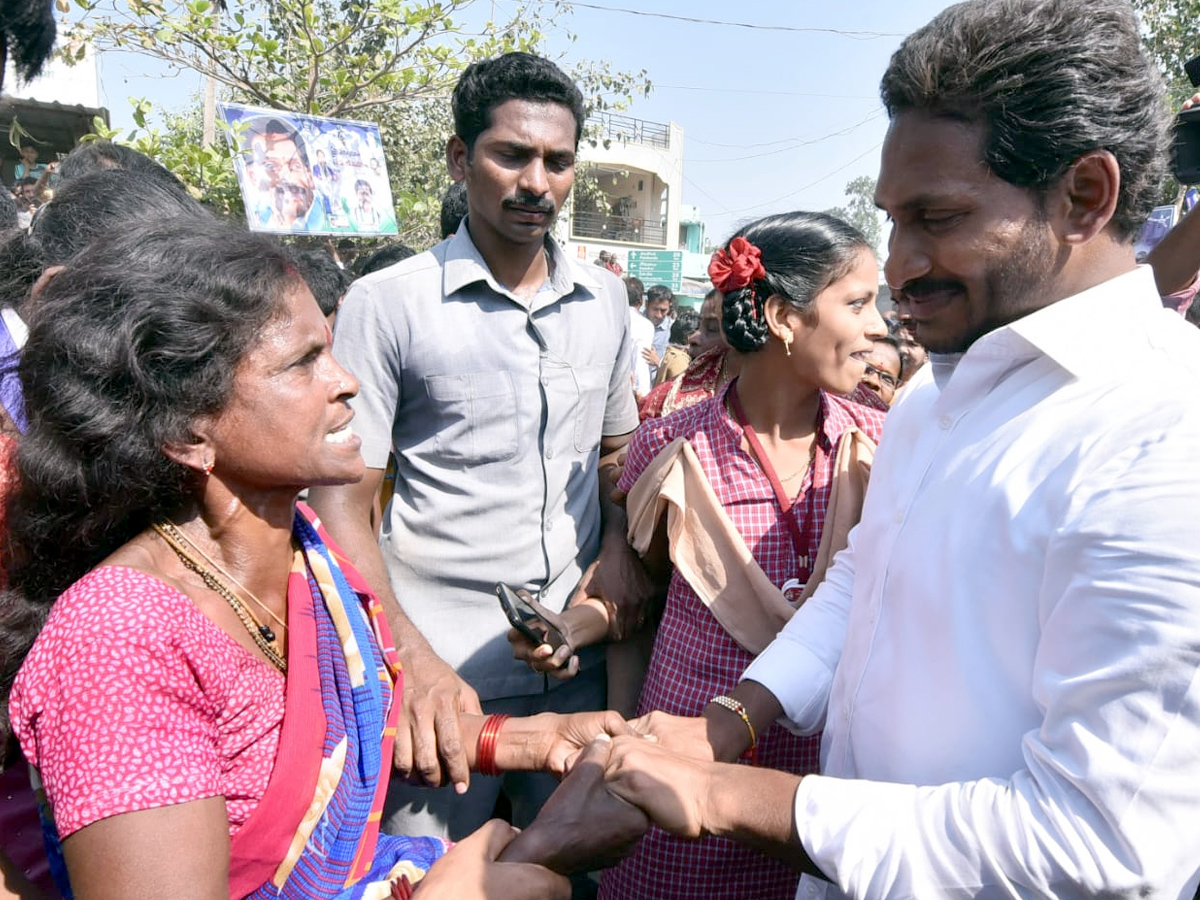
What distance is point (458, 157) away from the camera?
9.64 feet

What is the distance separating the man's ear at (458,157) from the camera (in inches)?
114

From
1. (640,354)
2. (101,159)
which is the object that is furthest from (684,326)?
(101,159)

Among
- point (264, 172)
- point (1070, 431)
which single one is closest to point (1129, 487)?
point (1070, 431)

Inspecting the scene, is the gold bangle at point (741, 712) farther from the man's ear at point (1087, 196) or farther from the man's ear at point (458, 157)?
the man's ear at point (458, 157)

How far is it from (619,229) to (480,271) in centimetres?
3508

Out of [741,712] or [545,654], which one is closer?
[741,712]

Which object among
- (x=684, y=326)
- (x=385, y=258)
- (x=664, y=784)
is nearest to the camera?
(x=664, y=784)

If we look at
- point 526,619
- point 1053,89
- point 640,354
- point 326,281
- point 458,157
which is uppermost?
point 1053,89

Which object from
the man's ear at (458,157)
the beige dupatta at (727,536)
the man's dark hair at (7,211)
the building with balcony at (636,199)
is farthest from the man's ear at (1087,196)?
the building with balcony at (636,199)

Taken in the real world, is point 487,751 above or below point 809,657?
below

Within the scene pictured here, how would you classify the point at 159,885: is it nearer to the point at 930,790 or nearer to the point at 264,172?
the point at 930,790

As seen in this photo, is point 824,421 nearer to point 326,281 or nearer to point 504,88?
point 504,88

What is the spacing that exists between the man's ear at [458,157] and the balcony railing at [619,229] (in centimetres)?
3185

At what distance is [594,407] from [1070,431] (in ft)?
5.62
